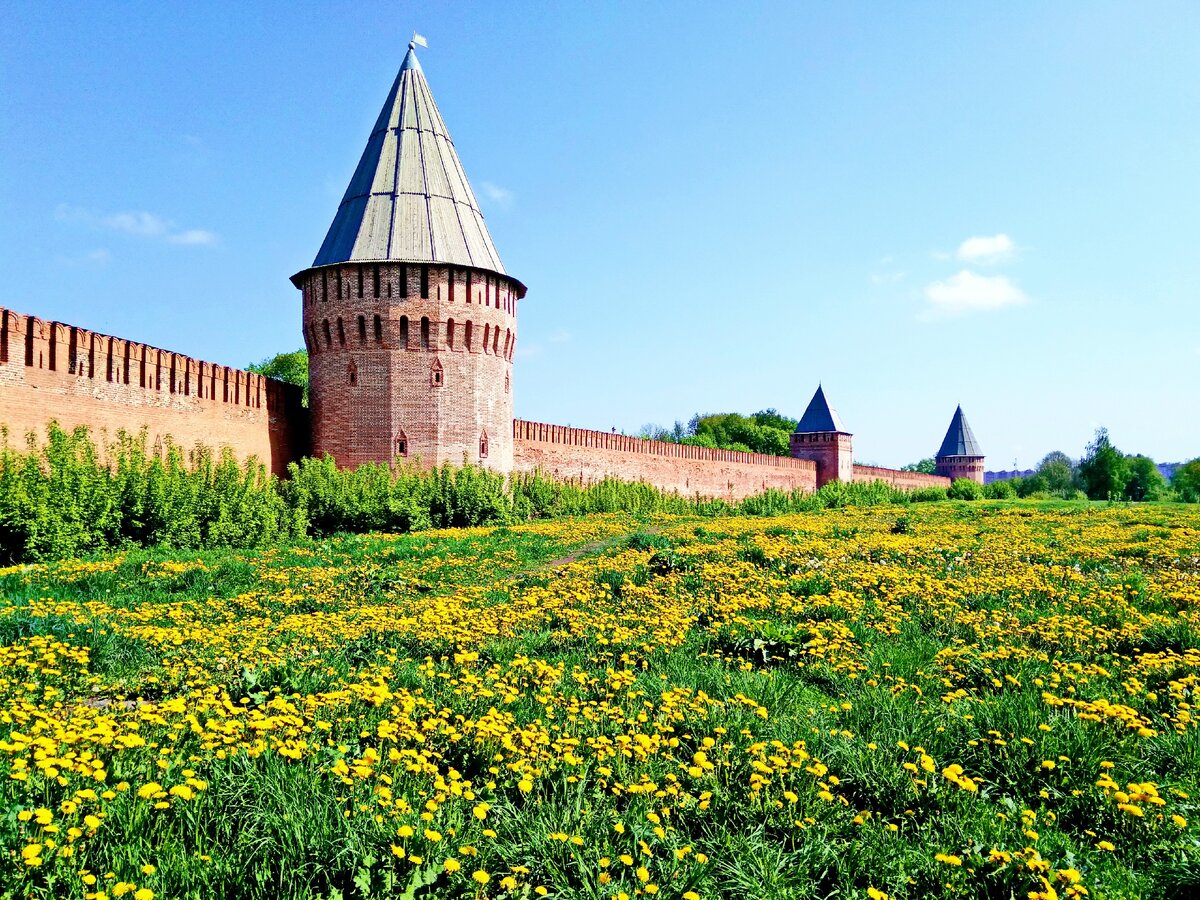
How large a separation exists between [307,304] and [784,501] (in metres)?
14.3

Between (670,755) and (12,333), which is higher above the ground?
(12,333)

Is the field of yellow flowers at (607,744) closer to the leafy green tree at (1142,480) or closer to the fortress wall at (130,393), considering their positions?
the fortress wall at (130,393)

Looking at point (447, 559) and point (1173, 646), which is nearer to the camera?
point (1173, 646)

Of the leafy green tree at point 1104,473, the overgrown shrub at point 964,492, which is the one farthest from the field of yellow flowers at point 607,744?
the leafy green tree at point 1104,473

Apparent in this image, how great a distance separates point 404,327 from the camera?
17.7 metres

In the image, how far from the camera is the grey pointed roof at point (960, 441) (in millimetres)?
53062

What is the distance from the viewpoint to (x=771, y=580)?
6.54 m

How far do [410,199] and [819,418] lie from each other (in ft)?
91.9

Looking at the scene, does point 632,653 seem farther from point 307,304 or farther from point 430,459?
point 307,304

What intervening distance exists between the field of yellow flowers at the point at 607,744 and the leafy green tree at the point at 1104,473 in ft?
150

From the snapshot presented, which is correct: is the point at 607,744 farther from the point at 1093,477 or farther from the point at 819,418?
the point at 1093,477

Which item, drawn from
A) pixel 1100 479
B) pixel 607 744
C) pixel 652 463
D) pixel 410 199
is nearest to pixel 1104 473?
pixel 1100 479

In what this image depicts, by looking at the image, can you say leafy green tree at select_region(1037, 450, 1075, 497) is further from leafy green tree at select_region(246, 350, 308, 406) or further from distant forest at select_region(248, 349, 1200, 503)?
leafy green tree at select_region(246, 350, 308, 406)

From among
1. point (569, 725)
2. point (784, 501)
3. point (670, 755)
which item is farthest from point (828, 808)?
point (784, 501)
